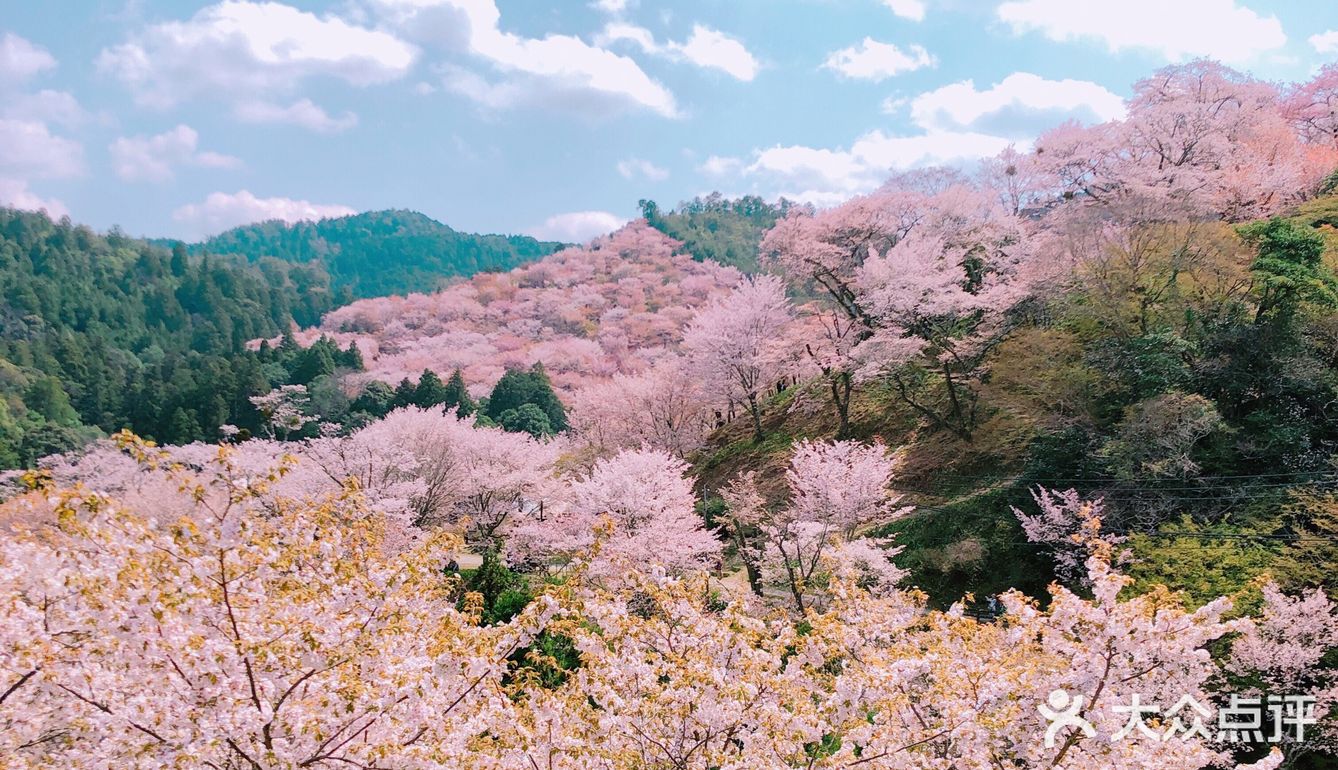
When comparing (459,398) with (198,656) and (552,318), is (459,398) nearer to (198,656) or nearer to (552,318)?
(552,318)

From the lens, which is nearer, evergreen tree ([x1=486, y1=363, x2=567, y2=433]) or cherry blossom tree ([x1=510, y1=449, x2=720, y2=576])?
cherry blossom tree ([x1=510, y1=449, x2=720, y2=576])

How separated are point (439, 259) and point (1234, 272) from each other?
203m

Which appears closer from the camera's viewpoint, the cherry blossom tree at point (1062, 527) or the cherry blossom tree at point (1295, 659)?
the cherry blossom tree at point (1295, 659)

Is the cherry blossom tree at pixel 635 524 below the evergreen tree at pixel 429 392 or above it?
below

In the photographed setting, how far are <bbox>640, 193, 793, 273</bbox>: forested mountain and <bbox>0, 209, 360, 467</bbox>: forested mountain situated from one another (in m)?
54.4

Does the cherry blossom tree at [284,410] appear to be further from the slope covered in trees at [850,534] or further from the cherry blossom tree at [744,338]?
the cherry blossom tree at [744,338]

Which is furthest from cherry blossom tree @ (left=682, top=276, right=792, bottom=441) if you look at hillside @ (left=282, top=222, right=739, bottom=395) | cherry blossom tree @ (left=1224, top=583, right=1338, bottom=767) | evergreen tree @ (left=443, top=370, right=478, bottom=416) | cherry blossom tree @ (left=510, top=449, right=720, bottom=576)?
hillside @ (left=282, top=222, right=739, bottom=395)

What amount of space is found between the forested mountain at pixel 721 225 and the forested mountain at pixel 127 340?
54.4m

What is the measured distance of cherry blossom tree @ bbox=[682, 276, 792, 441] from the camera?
28.8 meters

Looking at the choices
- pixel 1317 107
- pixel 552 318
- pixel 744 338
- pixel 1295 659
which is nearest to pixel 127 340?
pixel 552 318

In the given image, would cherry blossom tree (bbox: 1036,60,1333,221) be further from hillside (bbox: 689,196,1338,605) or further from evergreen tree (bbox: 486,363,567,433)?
evergreen tree (bbox: 486,363,567,433)

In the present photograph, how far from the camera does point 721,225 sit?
11325cm

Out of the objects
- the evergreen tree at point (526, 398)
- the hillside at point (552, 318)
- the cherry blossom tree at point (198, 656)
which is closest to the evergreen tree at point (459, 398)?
the evergreen tree at point (526, 398)

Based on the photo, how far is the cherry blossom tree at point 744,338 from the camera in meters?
28.8
